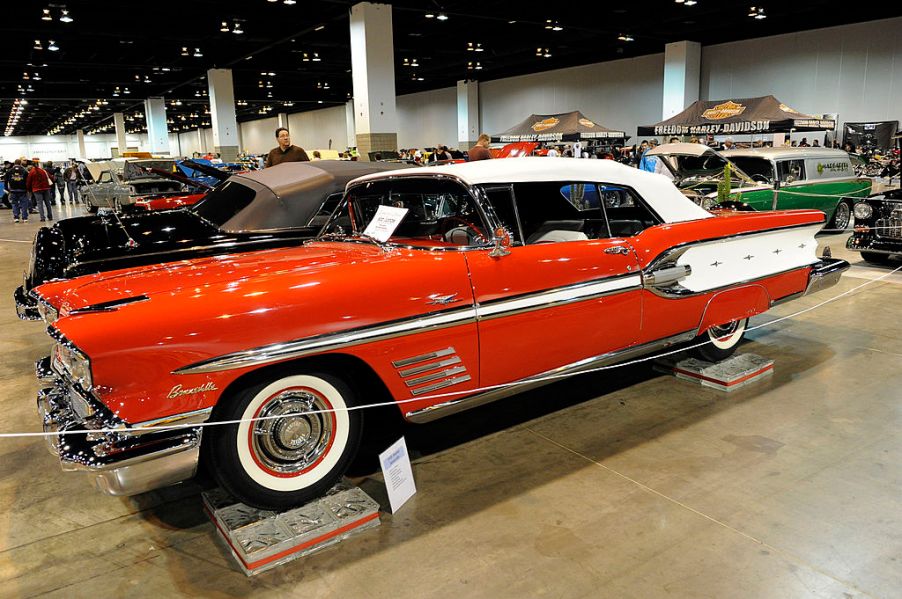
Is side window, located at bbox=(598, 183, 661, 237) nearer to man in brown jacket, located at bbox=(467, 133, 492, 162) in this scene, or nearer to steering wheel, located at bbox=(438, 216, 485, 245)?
steering wheel, located at bbox=(438, 216, 485, 245)

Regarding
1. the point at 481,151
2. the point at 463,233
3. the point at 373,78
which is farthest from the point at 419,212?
the point at 373,78

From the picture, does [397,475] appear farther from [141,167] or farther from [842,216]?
[141,167]

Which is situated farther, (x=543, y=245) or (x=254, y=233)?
(x=254, y=233)

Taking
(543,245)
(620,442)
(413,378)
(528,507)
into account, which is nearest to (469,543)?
(528,507)

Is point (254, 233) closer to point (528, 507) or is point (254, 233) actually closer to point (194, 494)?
point (194, 494)

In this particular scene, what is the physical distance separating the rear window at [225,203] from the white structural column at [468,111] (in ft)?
98.6

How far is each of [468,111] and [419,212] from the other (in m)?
33.2

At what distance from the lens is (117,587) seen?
2504mm

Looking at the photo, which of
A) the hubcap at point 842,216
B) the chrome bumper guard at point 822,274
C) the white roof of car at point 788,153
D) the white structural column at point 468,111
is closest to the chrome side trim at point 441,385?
the chrome bumper guard at point 822,274

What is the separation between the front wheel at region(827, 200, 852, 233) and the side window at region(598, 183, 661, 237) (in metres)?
8.91

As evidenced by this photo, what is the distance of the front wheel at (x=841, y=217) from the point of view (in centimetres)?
1197

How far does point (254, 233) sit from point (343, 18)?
54.6 feet

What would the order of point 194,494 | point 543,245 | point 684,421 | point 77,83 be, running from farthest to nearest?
point 77,83, point 684,421, point 543,245, point 194,494

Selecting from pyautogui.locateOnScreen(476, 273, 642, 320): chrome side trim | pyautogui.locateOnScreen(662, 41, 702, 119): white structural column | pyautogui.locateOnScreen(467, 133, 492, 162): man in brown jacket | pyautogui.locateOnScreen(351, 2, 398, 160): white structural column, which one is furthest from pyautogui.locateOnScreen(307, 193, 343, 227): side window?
pyautogui.locateOnScreen(662, 41, 702, 119): white structural column
